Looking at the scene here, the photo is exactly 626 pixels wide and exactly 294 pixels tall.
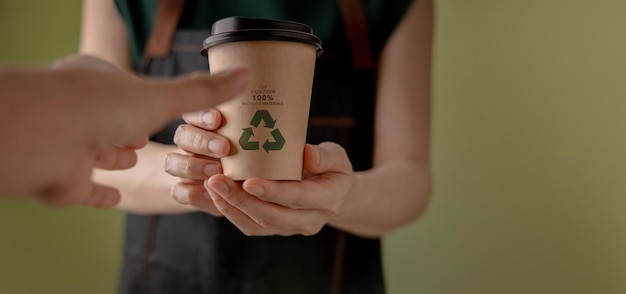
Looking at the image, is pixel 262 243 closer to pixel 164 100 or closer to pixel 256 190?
pixel 256 190

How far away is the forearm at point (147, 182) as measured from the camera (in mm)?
661

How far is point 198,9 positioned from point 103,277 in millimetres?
588

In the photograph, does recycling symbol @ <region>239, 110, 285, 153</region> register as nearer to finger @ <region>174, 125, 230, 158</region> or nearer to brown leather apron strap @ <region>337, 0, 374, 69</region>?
finger @ <region>174, 125, 230, 158</region>

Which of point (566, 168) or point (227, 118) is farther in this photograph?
point (566, 168)

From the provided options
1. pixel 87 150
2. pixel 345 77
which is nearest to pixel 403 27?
pixel 345 77

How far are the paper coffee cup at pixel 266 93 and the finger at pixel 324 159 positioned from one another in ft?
0.05

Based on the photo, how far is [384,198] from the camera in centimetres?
70

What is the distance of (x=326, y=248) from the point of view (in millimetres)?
804

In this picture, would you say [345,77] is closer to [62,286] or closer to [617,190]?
[617,190]

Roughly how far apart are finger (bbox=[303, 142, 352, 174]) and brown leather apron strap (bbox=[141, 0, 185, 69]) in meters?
0.32

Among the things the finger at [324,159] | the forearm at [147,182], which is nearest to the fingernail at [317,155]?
the finger at [324,159]

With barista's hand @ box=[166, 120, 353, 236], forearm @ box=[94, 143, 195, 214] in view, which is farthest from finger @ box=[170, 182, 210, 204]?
forearm @ box=[94, 143, 195, 214]

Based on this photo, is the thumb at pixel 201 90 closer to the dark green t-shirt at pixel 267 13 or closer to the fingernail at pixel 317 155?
the fingernail at pixel 317 155

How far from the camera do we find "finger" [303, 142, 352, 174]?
0.51 m
